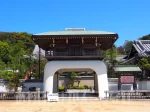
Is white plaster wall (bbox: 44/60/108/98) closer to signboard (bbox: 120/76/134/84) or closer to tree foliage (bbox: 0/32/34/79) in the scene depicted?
signboard (bbox: 120/76/134/84)

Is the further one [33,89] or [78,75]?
[78,75]

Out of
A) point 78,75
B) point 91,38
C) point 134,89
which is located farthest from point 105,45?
point 78,75

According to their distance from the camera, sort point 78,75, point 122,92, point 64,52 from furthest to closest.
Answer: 1. point 78,75
2. point 64,52
3. point 122,92

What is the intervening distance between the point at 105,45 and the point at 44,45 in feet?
24.2

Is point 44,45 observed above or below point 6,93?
above

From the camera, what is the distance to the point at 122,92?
23125mm

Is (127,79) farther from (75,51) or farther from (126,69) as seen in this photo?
(75,51)

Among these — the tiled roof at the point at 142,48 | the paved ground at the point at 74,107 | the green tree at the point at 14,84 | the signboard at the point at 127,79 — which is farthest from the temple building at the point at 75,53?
the tiled roof at the point at 142,48

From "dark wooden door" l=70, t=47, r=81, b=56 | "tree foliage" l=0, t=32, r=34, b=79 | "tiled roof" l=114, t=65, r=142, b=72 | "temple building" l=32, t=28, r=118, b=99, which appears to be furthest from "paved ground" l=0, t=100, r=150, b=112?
"tree foliage" l=0, t=32, r=34, b=79

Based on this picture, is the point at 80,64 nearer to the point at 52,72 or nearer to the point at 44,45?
the point at 52,72

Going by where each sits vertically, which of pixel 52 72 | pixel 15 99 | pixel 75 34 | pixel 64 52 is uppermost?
pixel 75 34

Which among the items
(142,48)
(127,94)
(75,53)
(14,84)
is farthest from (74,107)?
(142,48)

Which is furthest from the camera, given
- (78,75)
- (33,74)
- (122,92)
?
(78,75)

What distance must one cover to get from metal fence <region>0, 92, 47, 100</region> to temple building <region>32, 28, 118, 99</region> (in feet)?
3.73
